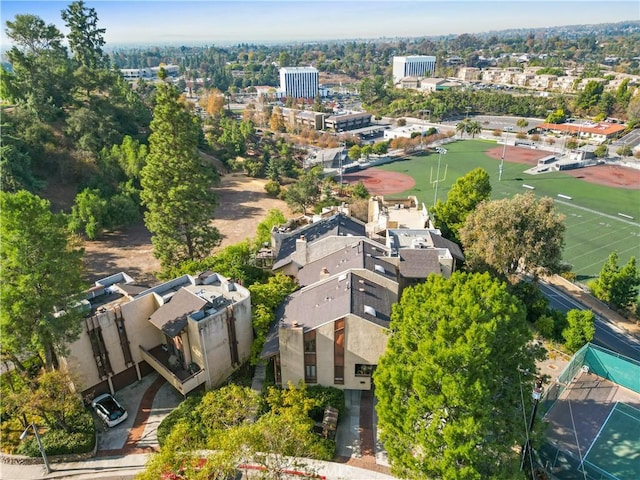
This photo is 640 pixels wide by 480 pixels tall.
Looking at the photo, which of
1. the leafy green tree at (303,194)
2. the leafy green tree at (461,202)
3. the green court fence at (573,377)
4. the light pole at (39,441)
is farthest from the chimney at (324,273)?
the leafy green tree at (303,194)

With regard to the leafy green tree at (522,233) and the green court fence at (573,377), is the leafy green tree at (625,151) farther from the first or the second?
the green court fence at (573,377)

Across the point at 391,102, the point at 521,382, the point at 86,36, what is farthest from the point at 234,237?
the point at 391,102

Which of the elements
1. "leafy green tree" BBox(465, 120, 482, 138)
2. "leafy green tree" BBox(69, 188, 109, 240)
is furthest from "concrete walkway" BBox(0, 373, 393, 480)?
"leafy green tree" BBox(465, 120, 482, 138)

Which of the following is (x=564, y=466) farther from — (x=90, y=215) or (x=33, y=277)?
(x=90, y=215)

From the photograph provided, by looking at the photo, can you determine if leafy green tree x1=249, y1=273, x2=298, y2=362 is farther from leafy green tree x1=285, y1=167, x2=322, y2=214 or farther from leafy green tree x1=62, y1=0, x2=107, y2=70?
leafy green tree x1=62, y1=0, x2=107, y2=70

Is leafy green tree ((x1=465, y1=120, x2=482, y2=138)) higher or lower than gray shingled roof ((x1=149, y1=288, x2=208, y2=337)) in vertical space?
lower
